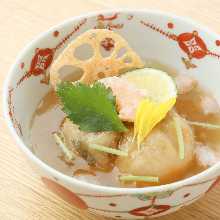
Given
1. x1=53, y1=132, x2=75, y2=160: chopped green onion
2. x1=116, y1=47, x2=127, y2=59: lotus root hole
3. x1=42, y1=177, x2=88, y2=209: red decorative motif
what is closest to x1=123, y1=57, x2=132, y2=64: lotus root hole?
x1=116, y1=47, x2=127, y2=59: lotus root hole

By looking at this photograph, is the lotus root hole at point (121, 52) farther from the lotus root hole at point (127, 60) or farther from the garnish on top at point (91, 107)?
the garnish on top at point (91, 107)

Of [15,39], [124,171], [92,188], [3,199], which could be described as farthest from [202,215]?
[15,39]

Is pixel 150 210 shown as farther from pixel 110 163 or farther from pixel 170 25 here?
pixel 170 25

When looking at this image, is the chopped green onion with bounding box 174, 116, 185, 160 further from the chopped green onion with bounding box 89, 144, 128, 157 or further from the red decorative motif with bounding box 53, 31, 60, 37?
the red decorative motif with bounding box 53, 31, 60, 37

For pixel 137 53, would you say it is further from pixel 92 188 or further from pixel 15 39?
pixel 92 188

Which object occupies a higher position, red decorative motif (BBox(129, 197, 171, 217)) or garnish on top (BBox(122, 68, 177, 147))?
garnish on top (BBox(122, 68, 177, 147))

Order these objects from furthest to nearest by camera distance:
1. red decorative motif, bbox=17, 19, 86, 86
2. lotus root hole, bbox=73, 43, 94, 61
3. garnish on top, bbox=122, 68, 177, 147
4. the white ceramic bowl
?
1. lotus root hole, bbox=73, 43, 94, 61
2. red decorative motif, bbox=17, 19, 86, 86
3. garnish on top, bbox=122, 68, 177, 147
4. the white ceramic bowl
